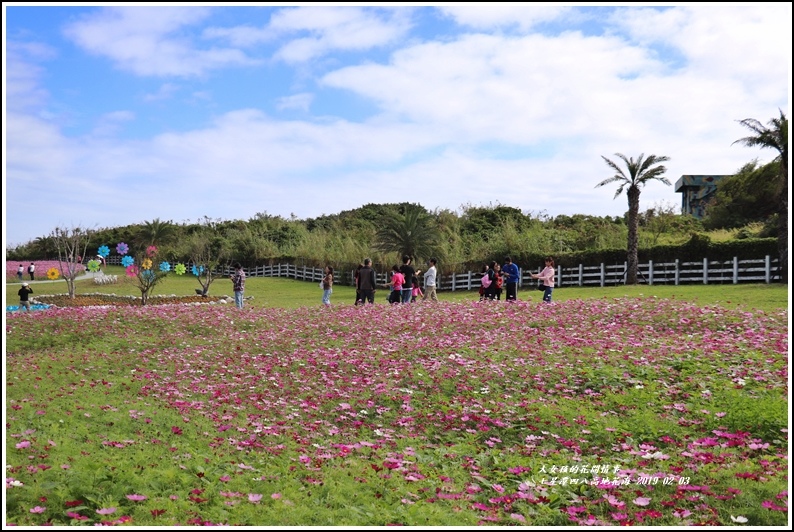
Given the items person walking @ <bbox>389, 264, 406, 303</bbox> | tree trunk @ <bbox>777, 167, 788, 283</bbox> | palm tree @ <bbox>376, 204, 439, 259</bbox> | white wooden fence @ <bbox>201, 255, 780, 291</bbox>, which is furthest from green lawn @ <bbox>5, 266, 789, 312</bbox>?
palm tree @ <bbox>376, 204, 439, 259</bbox>

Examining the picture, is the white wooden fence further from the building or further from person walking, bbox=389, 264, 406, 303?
the building

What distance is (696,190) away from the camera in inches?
3612

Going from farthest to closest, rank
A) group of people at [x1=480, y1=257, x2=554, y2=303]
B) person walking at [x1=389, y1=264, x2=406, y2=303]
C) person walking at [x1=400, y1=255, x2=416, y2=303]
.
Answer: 1. person walking at [x1=400, y1=255, x2=416, y2=303]
2. person walking at [x1=389, y1=264, x2=406, y2=303]
3. group of people at [x1=480, y1=257, x2=554, y2=303]

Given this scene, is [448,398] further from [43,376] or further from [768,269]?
[768,269]

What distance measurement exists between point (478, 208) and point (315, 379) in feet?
179

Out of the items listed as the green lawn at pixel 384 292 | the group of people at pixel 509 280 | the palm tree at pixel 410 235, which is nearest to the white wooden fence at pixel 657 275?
the green lawn at pixel 384 292

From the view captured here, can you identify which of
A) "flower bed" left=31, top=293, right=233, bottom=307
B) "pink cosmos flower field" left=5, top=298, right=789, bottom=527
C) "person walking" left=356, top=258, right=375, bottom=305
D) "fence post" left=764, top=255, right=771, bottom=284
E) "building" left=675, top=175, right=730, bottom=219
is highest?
"building" left=675, top=175, right=730, bottom=219

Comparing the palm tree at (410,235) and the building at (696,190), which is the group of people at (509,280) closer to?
the palm tree at (410,235)

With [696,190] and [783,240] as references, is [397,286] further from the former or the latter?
[696,190]

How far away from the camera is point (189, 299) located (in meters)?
35.0

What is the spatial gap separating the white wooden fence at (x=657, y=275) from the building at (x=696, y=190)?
5450 cm

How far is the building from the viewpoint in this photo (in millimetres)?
87250

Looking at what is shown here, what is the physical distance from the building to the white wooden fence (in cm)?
5450

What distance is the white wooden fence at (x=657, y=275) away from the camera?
3294 centimetres
